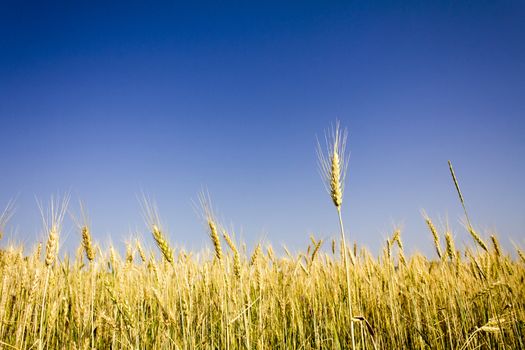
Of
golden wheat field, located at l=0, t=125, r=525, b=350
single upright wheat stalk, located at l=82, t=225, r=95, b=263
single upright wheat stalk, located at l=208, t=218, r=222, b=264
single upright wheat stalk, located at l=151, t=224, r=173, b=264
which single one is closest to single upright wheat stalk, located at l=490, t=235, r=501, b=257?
golden wheat field, located at l=0, t=125, r=525, b=350

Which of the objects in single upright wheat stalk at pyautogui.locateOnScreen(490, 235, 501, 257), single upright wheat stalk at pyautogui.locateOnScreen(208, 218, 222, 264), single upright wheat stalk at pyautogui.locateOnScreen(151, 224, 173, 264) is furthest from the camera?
single upright wheat stalk at pyautogui.locateOnScreen(490, 235, 501, 257)

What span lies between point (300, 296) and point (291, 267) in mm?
480

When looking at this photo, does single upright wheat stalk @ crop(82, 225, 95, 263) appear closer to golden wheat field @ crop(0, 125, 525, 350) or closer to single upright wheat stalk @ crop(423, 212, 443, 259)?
golden wheat field @ crop(0, 125, 525, 350)

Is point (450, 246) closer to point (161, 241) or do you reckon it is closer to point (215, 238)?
point (215, 238)

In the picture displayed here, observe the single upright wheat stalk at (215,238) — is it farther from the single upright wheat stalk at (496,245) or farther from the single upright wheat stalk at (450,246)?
the single upright wheat stalk at (496,245)

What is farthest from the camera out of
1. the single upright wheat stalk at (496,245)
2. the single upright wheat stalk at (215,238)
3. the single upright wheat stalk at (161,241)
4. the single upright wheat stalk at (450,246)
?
the single upright wheat stalk at (496,245)

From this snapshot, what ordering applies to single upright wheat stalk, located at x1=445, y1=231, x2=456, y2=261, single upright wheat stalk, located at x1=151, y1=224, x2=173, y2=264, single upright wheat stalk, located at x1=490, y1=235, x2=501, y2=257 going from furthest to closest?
1. single upright wheat stalk, located at x1=490, y1=235, x2=501, y2=257
2. single upright wheat stalk, located at x1=445, y1=231, x2=456, y2=261
3. single upright wheat stalk, located at x1=151, y1=224, x2=173, y2=264

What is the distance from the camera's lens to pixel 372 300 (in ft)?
10.6

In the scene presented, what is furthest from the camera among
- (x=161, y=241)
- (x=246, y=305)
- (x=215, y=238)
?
(x=246, y=305)

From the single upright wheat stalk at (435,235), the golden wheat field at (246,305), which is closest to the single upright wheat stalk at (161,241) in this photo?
the golden wheat field at (246,305)

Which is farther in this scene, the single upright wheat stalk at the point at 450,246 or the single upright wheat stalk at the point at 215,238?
the single upright wheat stalk at the point at 450,246

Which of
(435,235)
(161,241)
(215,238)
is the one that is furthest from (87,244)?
(435,235)

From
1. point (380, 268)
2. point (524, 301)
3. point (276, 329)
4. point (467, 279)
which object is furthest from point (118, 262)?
point (524, 301)

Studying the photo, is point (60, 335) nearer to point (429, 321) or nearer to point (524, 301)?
point (429, 321)
